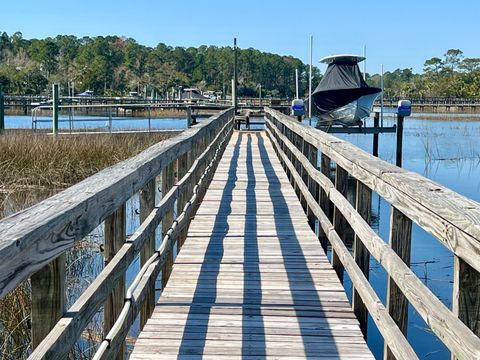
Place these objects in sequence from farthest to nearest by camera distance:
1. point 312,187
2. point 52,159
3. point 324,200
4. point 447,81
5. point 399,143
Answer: point 447,81 → point 399,143 → point 52,159 → point 312,187 → point 324,200

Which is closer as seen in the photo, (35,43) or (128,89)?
(128,89)

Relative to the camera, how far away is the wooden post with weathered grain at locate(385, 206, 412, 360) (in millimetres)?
2926

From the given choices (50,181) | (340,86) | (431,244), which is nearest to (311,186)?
(431,244)

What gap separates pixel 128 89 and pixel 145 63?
1245 cm

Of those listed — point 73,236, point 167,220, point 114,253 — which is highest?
point 73,236

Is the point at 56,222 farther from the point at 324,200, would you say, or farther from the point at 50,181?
the point at 50,181

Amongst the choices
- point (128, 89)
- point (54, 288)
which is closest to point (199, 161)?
point (54, 288)

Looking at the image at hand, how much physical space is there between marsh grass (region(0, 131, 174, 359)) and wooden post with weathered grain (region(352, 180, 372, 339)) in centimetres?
185

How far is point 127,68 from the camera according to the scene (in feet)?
416

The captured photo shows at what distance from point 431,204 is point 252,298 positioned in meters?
2.19

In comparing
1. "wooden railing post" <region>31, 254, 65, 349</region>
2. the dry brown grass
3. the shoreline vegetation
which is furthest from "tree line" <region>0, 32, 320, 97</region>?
"wooden railing post" <region>31, 254, 65, 349</region>

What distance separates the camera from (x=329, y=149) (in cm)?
521

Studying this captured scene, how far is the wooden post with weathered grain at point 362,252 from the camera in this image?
3.93 metres

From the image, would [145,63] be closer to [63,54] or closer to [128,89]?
[128,89]
